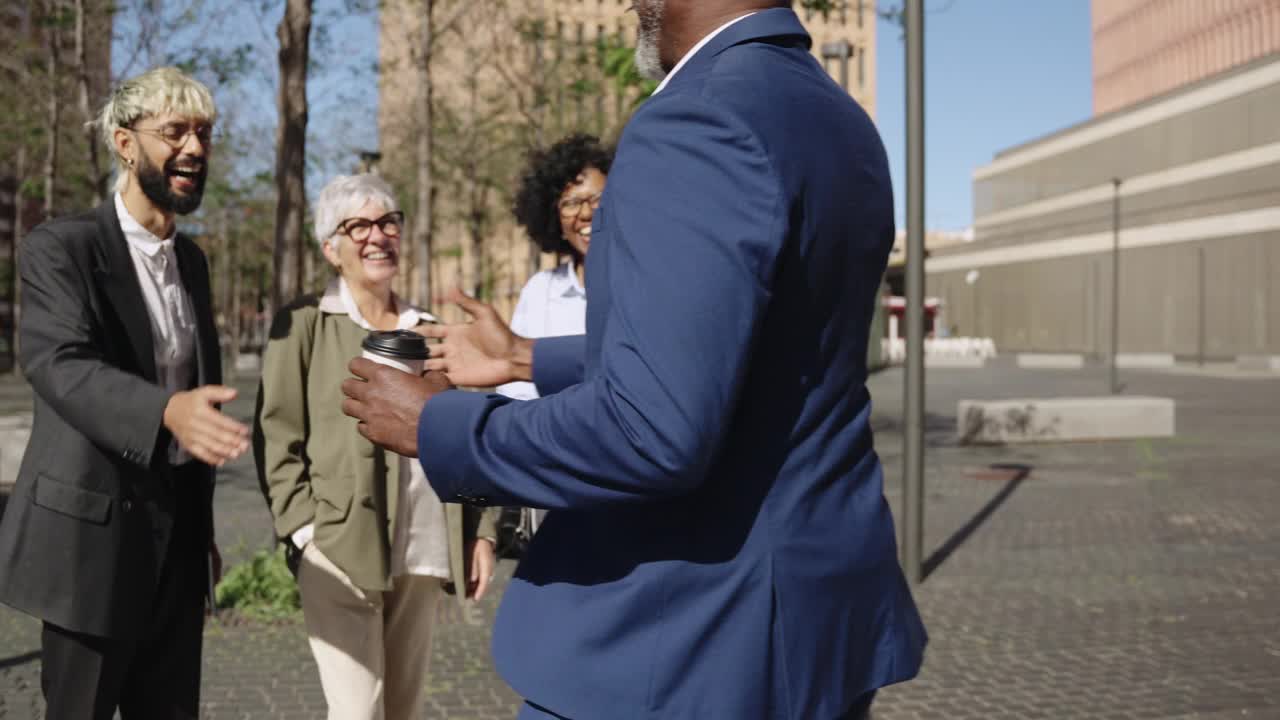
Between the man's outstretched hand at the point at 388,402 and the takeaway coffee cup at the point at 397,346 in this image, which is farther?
the takeaway coffee cup at the point at 397,346

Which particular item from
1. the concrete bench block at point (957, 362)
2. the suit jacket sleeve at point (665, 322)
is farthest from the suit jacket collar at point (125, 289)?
the concrete bench block at point (957, 362)

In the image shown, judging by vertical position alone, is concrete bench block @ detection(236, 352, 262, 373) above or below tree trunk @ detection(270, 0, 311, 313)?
below

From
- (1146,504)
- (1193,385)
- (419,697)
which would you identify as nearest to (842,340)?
(419,697)

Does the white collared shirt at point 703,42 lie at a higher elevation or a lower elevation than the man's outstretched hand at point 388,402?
higher

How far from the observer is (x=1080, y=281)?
71.9m

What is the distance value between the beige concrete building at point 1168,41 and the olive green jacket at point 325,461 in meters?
71.2

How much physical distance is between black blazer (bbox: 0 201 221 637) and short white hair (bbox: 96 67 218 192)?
26cm

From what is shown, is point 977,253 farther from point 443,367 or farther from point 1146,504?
point 443,367

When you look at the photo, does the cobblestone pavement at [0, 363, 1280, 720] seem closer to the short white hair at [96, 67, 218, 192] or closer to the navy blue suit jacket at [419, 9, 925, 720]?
the short white hair at [96, 67, 218, 192]

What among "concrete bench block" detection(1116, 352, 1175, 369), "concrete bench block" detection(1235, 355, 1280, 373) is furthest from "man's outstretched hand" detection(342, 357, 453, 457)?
"concrete bench block" detection(1116, 352, 1175, 369)

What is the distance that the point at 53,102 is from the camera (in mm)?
22469

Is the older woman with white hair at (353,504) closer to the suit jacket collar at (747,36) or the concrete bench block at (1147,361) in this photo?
the suit jacket collar at (747,36)

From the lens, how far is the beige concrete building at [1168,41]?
235 ft

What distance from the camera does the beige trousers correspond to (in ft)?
11.6
